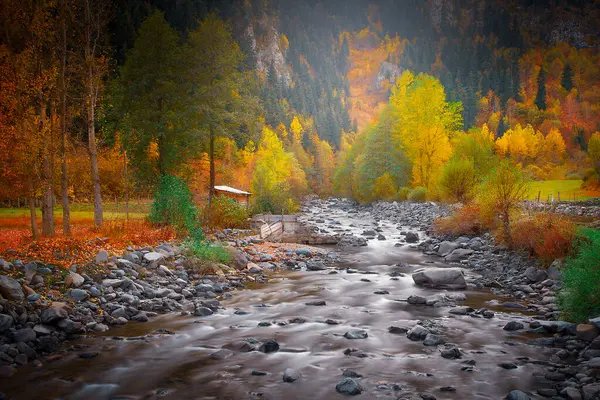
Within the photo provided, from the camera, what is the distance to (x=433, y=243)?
72.7ft

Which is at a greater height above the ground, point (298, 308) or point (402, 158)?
point (402, 158)

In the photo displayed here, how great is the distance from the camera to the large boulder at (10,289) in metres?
9.16

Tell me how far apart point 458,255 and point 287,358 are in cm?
1295

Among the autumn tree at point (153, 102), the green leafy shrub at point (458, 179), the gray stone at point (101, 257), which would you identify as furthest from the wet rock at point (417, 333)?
the green leafy shrub at point (458, 179)

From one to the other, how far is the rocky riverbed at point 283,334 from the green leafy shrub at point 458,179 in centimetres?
1484

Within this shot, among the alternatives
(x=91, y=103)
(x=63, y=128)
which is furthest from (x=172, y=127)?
(x=63, y=128)

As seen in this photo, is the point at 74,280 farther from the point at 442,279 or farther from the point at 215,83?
the point at 215,83

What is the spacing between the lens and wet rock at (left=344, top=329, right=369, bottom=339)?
29.8ft

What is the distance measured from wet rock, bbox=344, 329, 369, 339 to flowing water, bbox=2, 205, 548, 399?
5.3 inches

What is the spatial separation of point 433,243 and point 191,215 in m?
12.5

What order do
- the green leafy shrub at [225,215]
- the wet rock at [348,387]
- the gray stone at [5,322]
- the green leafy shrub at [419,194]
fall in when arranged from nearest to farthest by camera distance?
the wet rock at [348,387], the gray stone at [5,322], the green leafy shrub at [225,215], the green leafy shrub at [419,194]

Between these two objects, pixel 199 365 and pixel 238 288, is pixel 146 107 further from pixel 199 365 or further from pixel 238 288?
pixel 199 365

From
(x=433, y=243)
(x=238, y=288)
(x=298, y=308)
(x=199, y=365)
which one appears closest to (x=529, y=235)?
(x=433, y=243)

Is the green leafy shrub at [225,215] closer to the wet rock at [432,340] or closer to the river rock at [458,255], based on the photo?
the river rock at [458,255]
